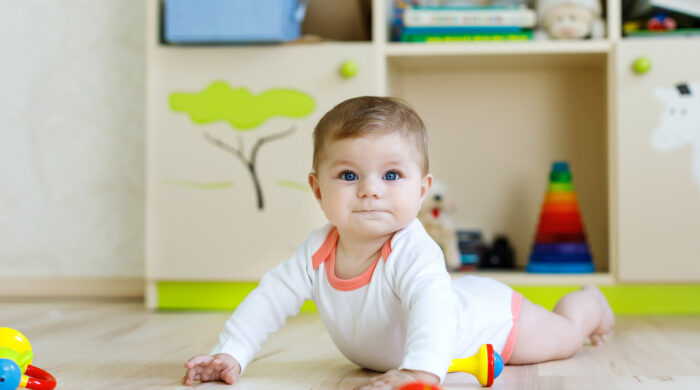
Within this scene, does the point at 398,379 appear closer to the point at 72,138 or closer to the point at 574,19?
the point at 574,19

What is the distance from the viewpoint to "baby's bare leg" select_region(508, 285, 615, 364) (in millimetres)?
1061

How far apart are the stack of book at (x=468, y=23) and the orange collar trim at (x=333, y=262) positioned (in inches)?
31.1

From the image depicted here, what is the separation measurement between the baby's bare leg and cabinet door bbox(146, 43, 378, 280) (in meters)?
0.64

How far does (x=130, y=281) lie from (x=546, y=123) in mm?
1126

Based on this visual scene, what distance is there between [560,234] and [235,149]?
2.49 ft

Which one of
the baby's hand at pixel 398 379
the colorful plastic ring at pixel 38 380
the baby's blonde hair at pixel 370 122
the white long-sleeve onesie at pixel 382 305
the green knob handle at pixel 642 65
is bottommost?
the colorful plastic ring at pixel 38 380

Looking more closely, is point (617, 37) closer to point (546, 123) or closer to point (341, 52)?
point (546, 123)

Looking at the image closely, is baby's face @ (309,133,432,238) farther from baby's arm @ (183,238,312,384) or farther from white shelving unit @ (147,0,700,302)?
white shelving unit @ (147,0,700,302)

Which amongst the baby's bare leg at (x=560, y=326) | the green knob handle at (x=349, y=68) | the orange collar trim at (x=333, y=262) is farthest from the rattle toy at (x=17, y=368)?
the green knob handle at (x=349, y=68)

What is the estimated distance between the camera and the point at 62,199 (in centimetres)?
196

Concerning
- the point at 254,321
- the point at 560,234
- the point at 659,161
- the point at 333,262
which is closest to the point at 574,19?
the point at 659,161

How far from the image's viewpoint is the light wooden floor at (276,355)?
95cm

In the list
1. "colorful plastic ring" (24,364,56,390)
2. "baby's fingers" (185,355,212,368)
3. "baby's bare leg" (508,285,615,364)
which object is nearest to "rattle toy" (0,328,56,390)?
"colorful plastic ring" (24,364,56,390)

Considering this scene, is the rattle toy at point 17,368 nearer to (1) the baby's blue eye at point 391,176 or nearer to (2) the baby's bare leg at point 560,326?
(1) the baby's blue eye at point 391,176
